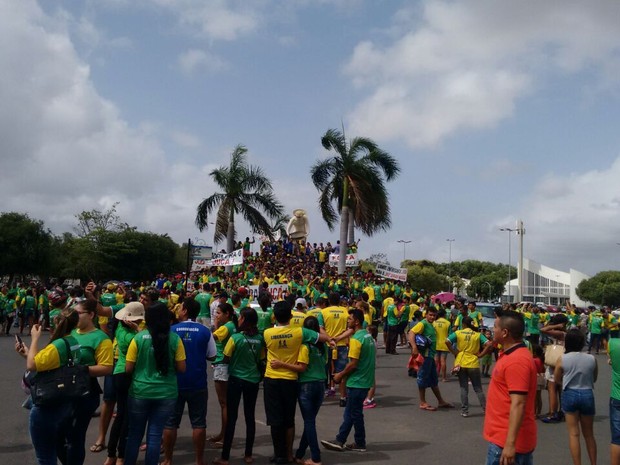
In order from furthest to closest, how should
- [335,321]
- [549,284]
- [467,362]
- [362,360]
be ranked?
[549,284] < [335,321] < [467,362] < [362,360]

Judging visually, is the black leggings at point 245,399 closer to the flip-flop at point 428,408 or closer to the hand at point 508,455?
the hand at point 508,455

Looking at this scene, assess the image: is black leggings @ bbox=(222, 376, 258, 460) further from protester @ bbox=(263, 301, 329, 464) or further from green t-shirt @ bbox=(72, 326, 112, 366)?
green t-shirt @ bbox=(72, 326, 112, 366)

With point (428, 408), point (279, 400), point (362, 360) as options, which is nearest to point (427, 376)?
point (428, 408)

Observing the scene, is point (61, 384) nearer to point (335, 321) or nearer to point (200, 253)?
point (335, 321)

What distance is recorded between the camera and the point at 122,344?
654 centimetres

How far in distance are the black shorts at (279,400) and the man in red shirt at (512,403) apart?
2964 mm

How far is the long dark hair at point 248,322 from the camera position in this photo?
706 cm

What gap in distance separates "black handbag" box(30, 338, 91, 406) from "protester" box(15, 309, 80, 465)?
4 cm

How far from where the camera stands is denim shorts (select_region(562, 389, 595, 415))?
666cm

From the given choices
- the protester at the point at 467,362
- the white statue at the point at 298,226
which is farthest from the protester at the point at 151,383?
the white statue at the point at 298,226

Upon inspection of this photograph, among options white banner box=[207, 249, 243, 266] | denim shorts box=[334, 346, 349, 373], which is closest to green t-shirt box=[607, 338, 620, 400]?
denim shorts box=[334, 346, 349, 373]

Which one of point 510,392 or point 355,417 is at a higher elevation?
point 510,392

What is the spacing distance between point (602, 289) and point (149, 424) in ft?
302

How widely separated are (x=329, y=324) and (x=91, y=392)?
18.6 feet
